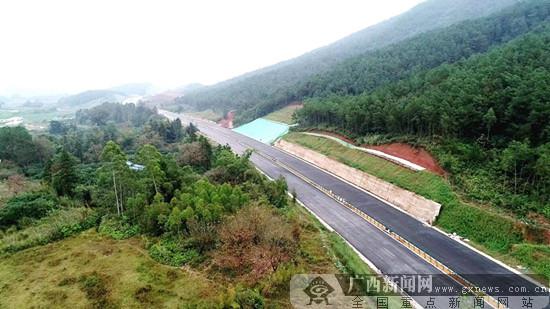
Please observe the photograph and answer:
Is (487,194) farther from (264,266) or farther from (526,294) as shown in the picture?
(264,266)

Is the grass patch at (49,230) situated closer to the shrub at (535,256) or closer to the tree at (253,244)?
the tree at (253,244)

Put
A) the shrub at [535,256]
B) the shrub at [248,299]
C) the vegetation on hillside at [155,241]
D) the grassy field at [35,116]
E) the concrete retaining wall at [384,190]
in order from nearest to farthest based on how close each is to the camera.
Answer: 1. the shrub at [248,299]
2. the vegetation on hillside at [155,241]
3. the shrub at [535,256]
4. the concrete retaining wall at [384,190]
5. the grassy field at [35,116]

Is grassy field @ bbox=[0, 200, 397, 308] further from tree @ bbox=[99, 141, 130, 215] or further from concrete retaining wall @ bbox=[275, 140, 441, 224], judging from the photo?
concrete retaining wall @ bbox=[275, 140, 441, 224]

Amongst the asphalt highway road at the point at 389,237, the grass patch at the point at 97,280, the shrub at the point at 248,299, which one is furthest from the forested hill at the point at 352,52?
the shrub at the point at 248,299

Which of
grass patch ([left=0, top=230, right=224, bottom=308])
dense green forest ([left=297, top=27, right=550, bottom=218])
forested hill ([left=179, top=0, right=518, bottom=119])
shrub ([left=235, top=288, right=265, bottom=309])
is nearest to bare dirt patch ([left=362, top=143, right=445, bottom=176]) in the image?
dense green forest ([left=297, top=27, right=550, bottom=218])

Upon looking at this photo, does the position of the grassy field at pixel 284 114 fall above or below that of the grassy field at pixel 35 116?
below

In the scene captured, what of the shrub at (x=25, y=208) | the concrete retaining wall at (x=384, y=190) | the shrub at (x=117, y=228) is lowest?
the concrete retaining wall at (x=384, y=190)

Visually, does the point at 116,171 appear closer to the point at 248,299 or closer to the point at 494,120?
the point at 248,299
